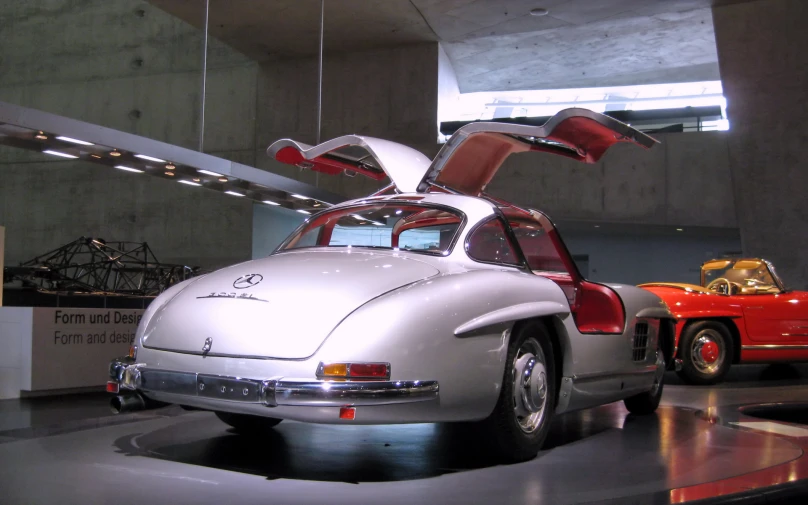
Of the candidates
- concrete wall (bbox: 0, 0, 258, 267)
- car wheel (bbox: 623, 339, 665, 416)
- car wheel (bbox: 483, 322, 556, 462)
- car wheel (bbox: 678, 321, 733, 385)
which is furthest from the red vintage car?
concrete wall (bbox: 0, 0, 258, 267)

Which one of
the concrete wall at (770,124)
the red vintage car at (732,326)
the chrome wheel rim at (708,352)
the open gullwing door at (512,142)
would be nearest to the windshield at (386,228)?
the open gullwing door at (512,142)

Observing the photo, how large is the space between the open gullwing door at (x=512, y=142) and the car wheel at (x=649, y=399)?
67.7 inches

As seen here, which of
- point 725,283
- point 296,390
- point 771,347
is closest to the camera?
point 296,390

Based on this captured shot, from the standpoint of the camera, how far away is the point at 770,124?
14727 millimetres

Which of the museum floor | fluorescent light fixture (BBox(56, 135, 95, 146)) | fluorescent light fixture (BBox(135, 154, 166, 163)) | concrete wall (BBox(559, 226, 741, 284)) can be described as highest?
fluorescent light fixture (BBox(56, 135, 95, 146))

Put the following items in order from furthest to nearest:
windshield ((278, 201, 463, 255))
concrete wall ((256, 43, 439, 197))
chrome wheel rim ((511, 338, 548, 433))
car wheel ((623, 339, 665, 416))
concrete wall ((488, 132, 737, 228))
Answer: concrete wall ((256, 43, 439, 197)) < concrete wall ((488, 132, 737, 228)) < car wheel ((623, 339, 665, 416)) < windshield ((278, 201, 463, 255)) < chrome wheel rim ((511, 338, 548, 433))

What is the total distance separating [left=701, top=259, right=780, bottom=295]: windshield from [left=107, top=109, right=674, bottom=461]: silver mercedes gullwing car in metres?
4.74

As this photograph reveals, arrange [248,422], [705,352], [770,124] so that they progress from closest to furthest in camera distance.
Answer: [248,422] < [705,352] < [770,124]

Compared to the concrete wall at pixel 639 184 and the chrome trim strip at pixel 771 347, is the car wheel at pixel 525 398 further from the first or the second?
the concrete wall at pixel 639 184

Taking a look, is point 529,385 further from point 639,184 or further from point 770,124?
point 639,184

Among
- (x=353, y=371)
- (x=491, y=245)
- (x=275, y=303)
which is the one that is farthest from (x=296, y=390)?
(x=491, y=245)

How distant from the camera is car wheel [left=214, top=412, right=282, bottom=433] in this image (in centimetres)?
473

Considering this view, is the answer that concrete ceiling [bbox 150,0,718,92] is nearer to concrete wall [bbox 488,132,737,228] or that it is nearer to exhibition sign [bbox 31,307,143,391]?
concrete wall [bbox 488,132,737,228]

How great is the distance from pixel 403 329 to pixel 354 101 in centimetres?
1647
